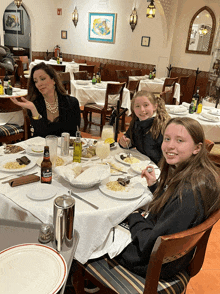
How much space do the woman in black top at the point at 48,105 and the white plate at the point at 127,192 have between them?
3.63ft

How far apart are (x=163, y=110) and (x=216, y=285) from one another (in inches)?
57.1

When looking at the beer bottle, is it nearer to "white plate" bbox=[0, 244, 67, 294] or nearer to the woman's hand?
"white plate" bbox=[0, 244, 67, 294]

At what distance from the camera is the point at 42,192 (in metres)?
1.41

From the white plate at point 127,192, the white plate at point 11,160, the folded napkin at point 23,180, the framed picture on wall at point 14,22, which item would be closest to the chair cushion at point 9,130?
the white plate at point 11,160

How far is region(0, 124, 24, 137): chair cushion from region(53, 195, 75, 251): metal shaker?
2.52 metres

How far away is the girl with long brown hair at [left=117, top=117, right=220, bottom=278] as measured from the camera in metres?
1.12

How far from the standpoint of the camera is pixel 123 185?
1.56m

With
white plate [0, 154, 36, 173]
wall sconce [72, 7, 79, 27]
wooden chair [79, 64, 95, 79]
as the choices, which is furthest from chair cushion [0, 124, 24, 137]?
wall sconce [72, 7, 79, 27]

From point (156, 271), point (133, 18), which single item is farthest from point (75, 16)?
point (156, 271)

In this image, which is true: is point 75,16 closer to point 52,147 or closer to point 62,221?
point 52,147

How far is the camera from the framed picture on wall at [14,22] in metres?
11.0

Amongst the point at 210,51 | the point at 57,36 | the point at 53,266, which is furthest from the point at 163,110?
the point at 57,36

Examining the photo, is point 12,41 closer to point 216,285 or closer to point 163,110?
point 163,110

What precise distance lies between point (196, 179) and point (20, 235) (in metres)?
0.80
